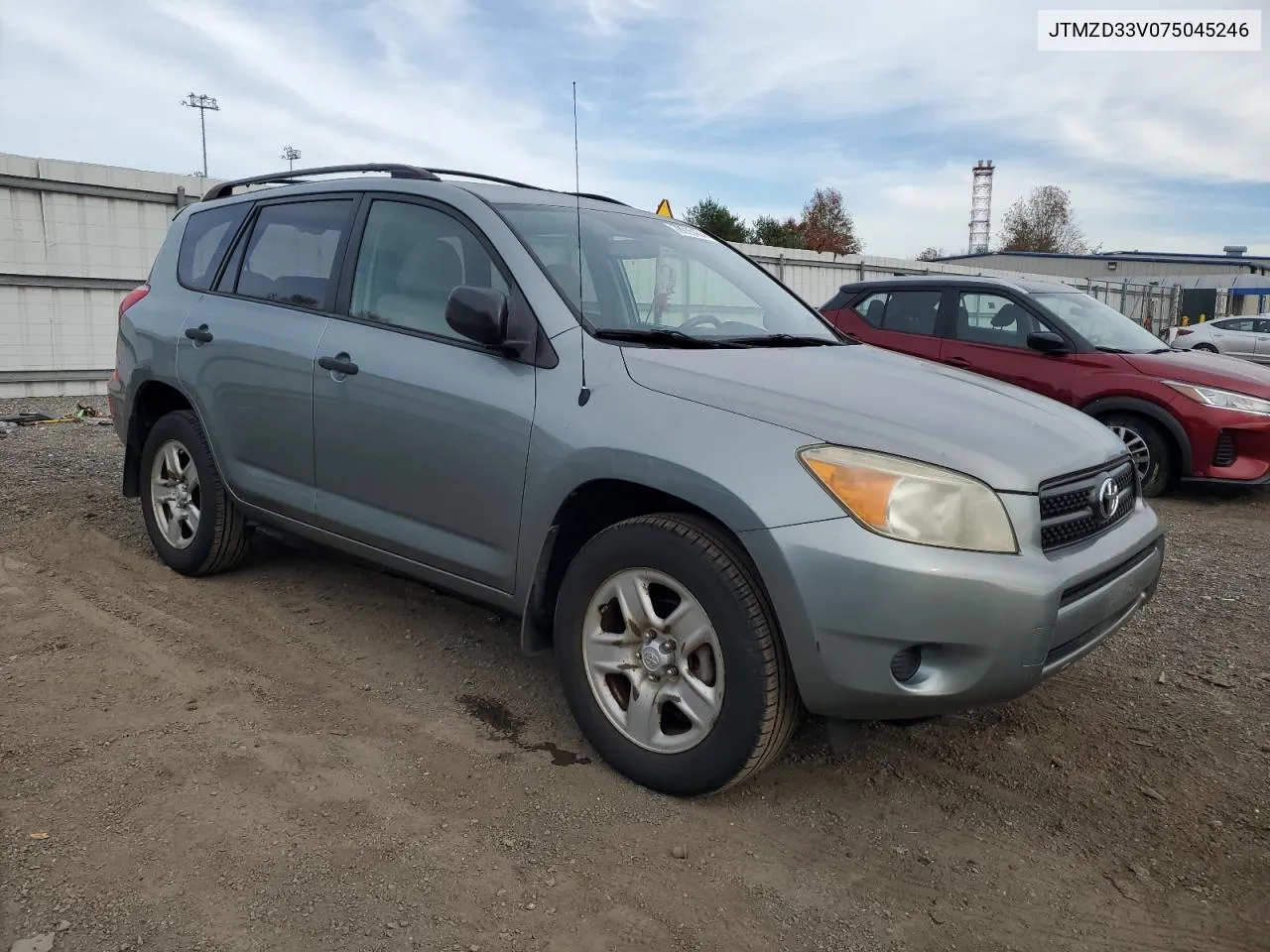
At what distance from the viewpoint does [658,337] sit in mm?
3225

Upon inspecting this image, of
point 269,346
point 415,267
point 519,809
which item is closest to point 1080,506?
point 519,809

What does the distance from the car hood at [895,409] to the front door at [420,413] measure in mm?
547

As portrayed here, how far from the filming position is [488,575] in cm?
322

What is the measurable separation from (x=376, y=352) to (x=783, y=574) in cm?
182

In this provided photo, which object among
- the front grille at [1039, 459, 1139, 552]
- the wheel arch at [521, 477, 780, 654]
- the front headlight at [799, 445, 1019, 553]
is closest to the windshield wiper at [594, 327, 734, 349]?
the wheel arch at [521, 477, 780, 654]

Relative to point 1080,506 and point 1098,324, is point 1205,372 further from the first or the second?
point 1080,506

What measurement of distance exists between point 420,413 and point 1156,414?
5939 millimetres

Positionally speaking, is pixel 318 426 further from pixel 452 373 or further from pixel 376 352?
pixel 452 373

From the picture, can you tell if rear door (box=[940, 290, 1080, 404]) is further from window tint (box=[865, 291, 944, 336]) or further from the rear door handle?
the rear door handle

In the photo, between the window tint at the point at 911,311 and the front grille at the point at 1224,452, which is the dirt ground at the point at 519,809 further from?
the window tint at the point at 911,311

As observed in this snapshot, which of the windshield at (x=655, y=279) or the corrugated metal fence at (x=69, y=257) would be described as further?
the corrugated metal fence at (x=69, y=257)

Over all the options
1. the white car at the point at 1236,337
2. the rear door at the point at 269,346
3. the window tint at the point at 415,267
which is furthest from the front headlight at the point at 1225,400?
the white car at the point at 1236,337

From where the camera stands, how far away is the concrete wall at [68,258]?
1102 centimetres

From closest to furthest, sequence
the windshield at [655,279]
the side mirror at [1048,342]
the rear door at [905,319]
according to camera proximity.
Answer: the windshield at [655,279]
the side mirror at [1048,342]
the rear door at [905,319]
